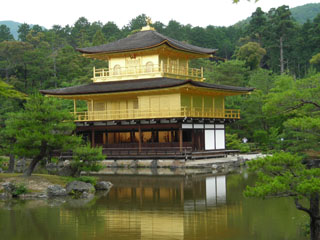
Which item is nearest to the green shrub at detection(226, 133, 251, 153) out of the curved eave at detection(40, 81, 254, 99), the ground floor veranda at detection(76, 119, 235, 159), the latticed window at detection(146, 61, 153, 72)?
the ground floor veranda at detection(76, 119, 235, 159)

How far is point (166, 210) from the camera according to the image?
56.7 ft

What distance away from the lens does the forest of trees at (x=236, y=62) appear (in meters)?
46.1

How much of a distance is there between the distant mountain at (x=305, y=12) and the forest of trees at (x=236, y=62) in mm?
31444

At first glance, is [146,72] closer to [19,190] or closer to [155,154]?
[155,154]

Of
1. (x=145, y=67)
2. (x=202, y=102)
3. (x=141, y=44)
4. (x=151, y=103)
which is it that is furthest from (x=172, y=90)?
(x=141, y=44)

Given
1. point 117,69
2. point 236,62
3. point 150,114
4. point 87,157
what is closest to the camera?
point 87,157

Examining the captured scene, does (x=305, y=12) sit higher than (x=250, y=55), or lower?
higher

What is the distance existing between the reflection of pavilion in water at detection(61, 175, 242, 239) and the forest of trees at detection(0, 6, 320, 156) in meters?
12.0

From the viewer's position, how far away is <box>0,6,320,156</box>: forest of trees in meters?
46.1

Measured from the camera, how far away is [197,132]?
38500mm

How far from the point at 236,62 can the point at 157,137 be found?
860 inches

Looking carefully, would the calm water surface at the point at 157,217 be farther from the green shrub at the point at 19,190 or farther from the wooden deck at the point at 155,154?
the wooden deck at the point at 155,154

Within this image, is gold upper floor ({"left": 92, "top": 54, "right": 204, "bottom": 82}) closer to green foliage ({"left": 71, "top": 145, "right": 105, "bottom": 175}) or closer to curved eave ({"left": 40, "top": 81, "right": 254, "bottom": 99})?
curved eave ({"left": 40, "top": 81, "right": 254, "bottom": 99})

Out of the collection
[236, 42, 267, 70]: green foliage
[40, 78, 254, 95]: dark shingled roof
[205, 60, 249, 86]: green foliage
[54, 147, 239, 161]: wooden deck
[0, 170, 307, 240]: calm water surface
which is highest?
[236, 42, 267, 70]: green foliage
